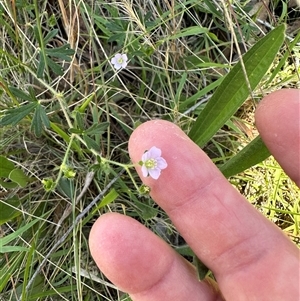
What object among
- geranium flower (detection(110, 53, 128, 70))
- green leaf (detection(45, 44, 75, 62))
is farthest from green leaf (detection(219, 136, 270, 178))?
green leaf (detection(45, 44, 75, 62))

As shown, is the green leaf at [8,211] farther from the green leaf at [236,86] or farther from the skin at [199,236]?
the green leaf at [236,86]

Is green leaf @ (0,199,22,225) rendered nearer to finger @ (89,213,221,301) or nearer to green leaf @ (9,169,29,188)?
green leaf @ (9,169,29,188)

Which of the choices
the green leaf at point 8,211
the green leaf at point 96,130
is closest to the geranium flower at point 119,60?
the green leaf at point 96,130

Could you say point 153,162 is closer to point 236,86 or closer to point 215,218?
point 215,218

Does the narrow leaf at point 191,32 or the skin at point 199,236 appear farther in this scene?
the narrow leaf at point 191,32

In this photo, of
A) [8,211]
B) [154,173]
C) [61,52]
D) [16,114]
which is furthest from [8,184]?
[154,173]

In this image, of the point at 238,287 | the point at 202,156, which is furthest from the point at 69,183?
the point at 238,287
